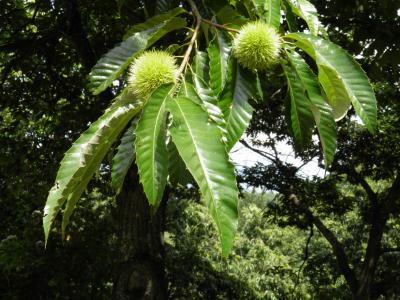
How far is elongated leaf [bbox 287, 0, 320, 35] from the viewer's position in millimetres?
1146

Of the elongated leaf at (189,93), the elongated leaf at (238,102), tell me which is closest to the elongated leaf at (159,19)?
the elongated leaf at (238,102)

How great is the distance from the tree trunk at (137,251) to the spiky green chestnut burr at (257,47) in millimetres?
2148

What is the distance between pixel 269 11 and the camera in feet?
3.57

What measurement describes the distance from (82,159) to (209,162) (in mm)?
240

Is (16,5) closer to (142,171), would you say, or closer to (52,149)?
(52,149)

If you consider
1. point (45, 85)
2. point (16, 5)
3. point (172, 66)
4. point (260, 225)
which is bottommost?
point (172, 66)

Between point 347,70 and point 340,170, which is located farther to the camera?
point 340,170

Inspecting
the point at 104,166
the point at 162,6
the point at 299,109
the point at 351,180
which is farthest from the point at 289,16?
the point at 351,180

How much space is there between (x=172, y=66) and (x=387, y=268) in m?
6.97

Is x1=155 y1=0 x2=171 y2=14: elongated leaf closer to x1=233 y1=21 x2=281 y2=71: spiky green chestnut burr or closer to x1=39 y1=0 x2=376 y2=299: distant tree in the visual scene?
x1=39 y1=0 x2=376 y2=299: distant tree

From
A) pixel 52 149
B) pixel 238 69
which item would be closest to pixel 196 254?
pixel 52 149

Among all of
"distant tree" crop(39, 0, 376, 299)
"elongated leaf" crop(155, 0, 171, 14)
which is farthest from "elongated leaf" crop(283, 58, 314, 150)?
"elongated leaf" crop(155, 0, 171, 14)

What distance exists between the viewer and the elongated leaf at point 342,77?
90 centimetres

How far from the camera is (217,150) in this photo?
0.71m
